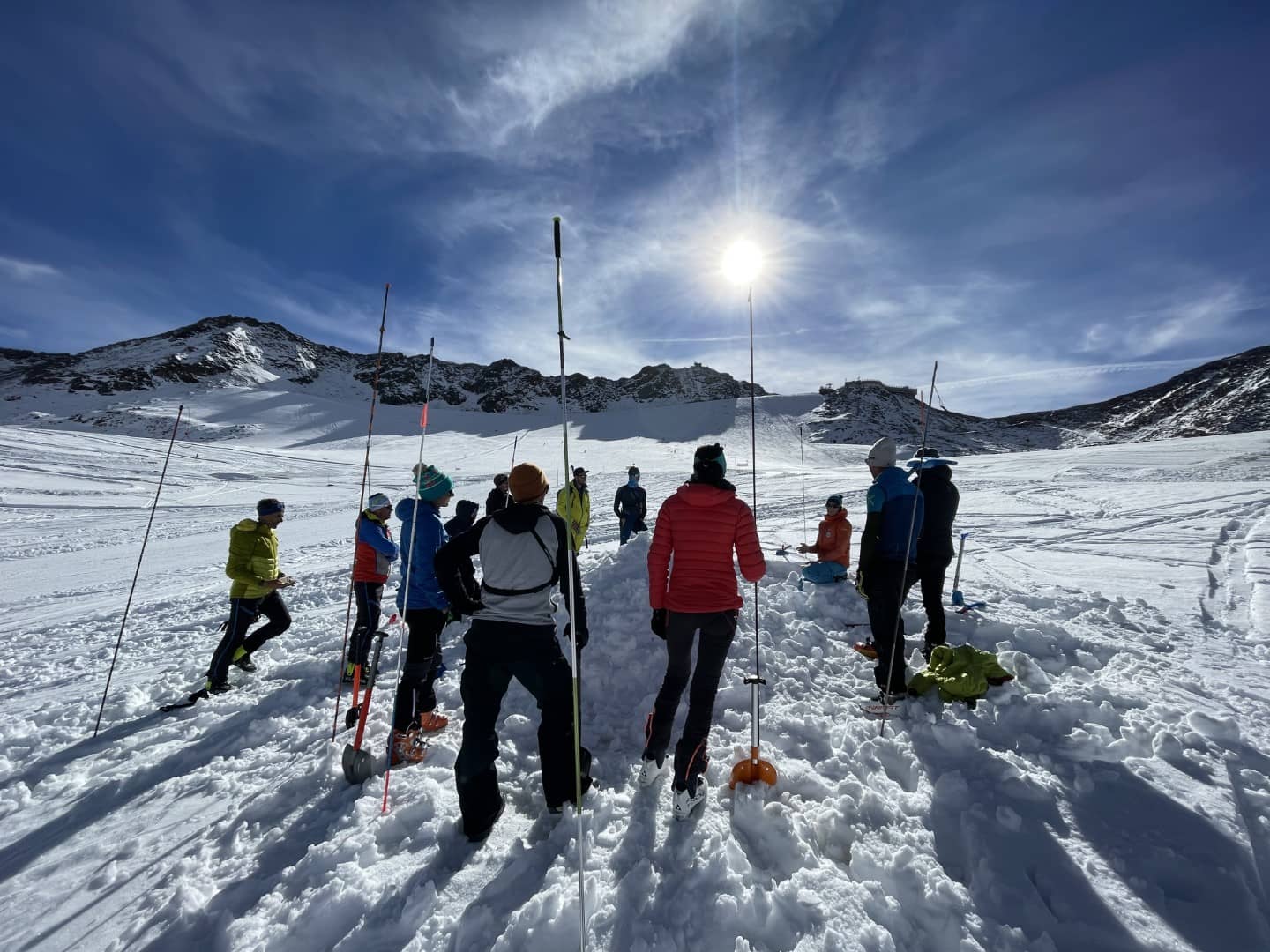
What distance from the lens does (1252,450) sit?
78.4 ft

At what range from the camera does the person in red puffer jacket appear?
11.0ft

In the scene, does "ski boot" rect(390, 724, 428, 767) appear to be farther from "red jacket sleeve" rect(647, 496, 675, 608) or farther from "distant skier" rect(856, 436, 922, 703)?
"distant skier" rect(856, 436, 922, 703)

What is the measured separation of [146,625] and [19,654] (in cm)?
117

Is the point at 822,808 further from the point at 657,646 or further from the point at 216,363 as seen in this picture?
the point at 216,363

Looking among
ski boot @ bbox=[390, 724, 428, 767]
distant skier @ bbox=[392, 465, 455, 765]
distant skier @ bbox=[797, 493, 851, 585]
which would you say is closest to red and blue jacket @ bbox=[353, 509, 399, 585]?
distant skier @ bbox=[392, 465, 455, 765]

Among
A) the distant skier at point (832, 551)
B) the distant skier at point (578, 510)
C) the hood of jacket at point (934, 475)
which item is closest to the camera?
the hood of jacket at point (934, 475)

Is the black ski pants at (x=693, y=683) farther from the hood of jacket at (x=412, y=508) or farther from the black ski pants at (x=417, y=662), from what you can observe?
the hood of jacket at (x=412, y=508)

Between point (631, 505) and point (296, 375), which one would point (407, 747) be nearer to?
point (631, 505)

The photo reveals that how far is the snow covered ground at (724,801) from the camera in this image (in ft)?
8.18

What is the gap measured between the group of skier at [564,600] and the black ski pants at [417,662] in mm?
11

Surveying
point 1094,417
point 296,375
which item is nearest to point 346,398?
point 296,375

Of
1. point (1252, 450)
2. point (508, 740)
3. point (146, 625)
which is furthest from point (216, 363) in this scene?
point (1252, 450)

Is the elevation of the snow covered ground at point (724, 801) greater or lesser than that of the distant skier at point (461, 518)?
lesser

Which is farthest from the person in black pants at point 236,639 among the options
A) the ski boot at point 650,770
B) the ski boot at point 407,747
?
the ski boot at point 650,770
